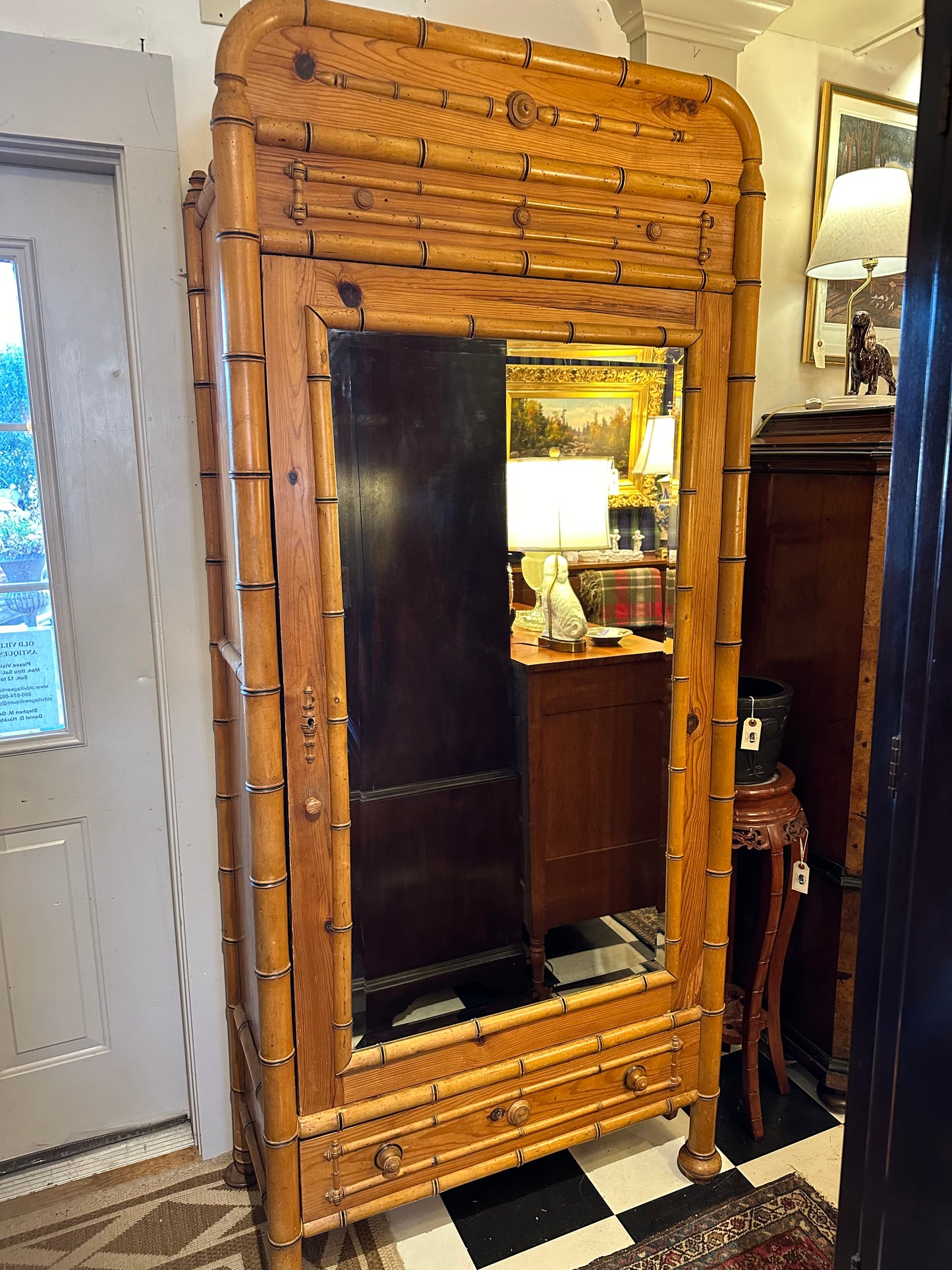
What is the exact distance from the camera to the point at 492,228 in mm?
1267

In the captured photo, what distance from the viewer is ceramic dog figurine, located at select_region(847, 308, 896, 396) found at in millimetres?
1965

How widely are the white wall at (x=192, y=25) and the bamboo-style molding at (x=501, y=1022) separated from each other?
1634 mm

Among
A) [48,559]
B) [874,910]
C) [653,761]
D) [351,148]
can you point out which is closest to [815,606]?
[653,761]

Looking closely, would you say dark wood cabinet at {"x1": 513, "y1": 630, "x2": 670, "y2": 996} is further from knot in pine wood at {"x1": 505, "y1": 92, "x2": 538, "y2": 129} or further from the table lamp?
the table lamp

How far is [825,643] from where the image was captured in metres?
1.93

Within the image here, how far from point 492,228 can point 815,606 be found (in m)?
1.20

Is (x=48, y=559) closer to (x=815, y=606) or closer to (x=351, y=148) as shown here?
(x=351, y=148)

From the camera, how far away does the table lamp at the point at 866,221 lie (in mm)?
1819

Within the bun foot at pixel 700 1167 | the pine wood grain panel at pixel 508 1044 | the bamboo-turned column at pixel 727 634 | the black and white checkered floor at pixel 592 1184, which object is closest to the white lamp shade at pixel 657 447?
the bamboo-turned column at pixel 727 634

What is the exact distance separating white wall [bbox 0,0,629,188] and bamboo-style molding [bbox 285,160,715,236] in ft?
1.52

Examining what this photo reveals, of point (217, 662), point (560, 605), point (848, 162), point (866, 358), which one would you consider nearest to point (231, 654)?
point (217, 662)

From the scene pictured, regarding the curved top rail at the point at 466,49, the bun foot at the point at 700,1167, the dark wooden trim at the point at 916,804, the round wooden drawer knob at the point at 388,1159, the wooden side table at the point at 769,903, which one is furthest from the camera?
the wooden side table at the point at 769,903

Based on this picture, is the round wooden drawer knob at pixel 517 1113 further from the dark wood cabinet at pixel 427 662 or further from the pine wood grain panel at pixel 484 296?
the pine wood grain panel at pixel 484 296

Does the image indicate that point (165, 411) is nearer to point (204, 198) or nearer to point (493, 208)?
point (204, 198)
